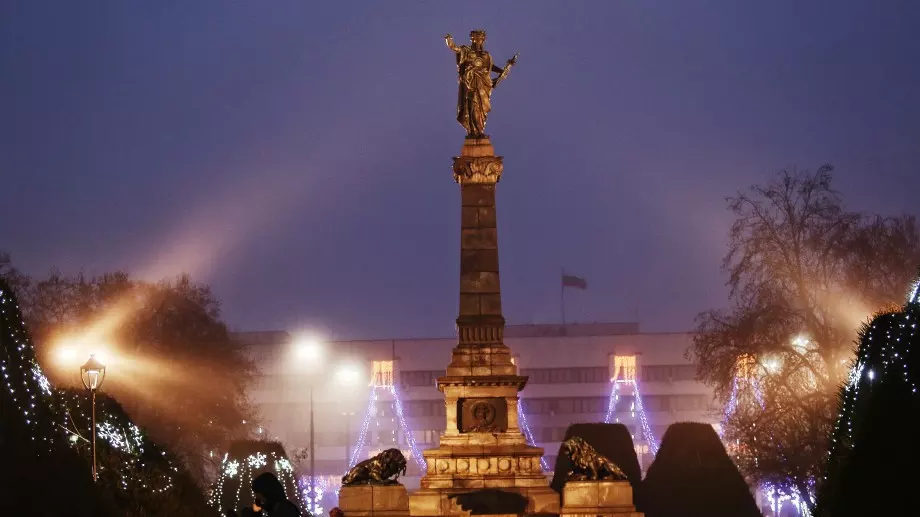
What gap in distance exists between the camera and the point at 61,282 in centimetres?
7444

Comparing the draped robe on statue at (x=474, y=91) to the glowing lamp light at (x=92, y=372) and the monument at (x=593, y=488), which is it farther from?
the glowing lamp light at (x=92, y=372)

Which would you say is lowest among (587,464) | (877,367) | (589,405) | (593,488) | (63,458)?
(63,458)

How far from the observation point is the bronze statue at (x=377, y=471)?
40719 mm

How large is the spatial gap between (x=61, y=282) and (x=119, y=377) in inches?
334

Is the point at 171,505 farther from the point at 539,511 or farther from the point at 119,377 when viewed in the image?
the point at 119,377

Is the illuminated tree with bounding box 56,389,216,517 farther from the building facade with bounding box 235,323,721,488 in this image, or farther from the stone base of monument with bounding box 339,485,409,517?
the building facade with bounding box 235,323,721,488

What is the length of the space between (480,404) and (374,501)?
4860mm

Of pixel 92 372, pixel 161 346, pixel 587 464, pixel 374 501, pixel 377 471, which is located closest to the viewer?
pixel 92 372

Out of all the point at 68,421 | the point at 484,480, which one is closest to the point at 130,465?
the point at 68,421

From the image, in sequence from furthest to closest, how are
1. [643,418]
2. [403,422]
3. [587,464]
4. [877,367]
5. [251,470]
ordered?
[403,422]
[643,418]
[251,470]
[587,464]
[877,367]

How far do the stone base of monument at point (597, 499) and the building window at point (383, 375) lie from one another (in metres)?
84.0

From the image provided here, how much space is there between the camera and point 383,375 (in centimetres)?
12438

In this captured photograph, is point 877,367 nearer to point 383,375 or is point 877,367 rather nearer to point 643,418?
point 643,418

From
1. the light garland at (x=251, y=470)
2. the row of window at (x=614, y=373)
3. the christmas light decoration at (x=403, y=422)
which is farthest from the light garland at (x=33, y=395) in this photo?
the row of window at (x=614, y=373)
